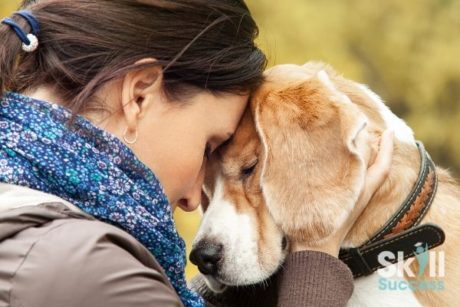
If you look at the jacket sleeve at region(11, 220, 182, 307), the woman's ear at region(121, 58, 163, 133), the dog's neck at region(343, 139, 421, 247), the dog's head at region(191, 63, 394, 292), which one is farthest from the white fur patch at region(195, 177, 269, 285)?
the jacket sleeve at region(11, 220, 182, 307)

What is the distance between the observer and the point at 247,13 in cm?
263

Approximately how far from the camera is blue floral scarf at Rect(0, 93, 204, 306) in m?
2.07

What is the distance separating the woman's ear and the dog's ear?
509 mm

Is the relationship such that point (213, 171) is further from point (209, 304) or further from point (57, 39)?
point (57, 39)

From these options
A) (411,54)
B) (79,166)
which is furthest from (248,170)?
(411,54)

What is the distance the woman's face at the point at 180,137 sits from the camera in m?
2.34

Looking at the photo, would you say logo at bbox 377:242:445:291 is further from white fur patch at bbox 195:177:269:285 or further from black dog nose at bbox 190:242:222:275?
black dog nose at bbox 190:242:222:275

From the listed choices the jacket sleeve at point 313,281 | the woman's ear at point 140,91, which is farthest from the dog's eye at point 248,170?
the woman's ear at point 140,91

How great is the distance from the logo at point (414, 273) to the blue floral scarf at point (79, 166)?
78cm

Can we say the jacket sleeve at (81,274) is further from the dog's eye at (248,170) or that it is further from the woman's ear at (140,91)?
the dog's eye at (248,170)

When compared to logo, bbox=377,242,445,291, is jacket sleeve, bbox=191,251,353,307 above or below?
above

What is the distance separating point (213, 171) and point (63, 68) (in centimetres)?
87

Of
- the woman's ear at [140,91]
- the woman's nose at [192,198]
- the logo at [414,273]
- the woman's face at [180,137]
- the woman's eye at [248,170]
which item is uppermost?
the woman's ear at [140,91]

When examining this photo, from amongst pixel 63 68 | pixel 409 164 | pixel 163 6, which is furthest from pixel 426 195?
pixel 63 68
